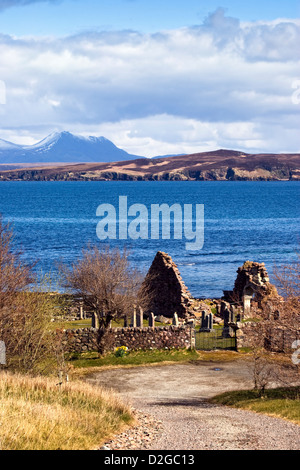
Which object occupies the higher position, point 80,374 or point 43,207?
point 43,207

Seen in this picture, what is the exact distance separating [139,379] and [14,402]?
1281 centimetres

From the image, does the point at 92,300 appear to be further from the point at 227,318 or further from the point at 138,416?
the point at 138,416

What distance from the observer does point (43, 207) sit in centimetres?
18625

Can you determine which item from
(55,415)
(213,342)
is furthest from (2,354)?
(213,342)

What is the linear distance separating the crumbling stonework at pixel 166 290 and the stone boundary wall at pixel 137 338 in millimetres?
8305

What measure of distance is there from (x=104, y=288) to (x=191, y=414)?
1659 cm

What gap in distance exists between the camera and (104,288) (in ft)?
125

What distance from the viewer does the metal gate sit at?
38531mm

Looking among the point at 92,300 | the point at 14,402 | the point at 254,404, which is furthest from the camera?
the point at 92,300

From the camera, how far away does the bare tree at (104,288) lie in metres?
37.5

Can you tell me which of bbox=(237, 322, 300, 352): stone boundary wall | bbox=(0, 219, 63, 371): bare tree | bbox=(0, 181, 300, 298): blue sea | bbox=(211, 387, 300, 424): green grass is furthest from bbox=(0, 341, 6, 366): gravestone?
bbox=(0, 181, 300, 298): blue sea

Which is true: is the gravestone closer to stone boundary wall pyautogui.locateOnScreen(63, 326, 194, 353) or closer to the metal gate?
stone boundary wall pyautogui.locateOnScreen(63, 326, 194, 353)

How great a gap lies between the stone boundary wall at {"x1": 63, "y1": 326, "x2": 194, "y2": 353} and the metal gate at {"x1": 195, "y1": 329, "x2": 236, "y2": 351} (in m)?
1.31
